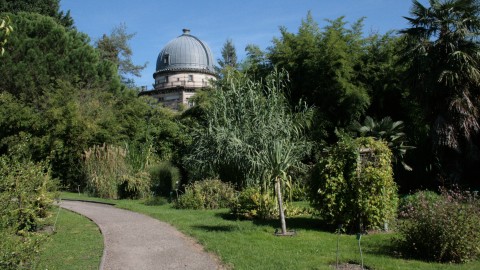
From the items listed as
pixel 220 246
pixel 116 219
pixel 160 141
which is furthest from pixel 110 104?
pixel 220 246

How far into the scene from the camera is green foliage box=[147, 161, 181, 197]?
59.0 ft

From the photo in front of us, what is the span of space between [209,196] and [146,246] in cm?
534

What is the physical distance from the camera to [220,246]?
779cm

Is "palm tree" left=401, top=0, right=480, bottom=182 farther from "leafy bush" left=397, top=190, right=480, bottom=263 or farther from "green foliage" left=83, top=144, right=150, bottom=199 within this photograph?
"green foliage" left=83, top=144, right=150, bottom=199

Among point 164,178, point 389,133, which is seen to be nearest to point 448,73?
point 389,133

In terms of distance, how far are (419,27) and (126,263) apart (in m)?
12.4

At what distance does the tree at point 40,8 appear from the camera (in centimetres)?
2805

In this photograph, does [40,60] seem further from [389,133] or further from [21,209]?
[389,133]

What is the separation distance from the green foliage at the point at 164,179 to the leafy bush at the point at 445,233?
12.0 metres

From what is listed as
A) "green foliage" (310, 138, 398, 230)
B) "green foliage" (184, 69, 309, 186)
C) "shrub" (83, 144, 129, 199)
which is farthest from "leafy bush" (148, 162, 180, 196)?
"green foliage" (310, 138, 398, 230)

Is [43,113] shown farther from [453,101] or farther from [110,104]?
[453,101]

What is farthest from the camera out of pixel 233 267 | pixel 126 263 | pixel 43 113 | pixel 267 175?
pixel 43 113

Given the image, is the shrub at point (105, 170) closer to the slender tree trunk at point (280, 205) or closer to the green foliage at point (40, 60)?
the green foliage at point (40, 60)

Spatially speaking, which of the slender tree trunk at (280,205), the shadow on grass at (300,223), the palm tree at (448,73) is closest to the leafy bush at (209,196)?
the shadow on grass at (300,223)
